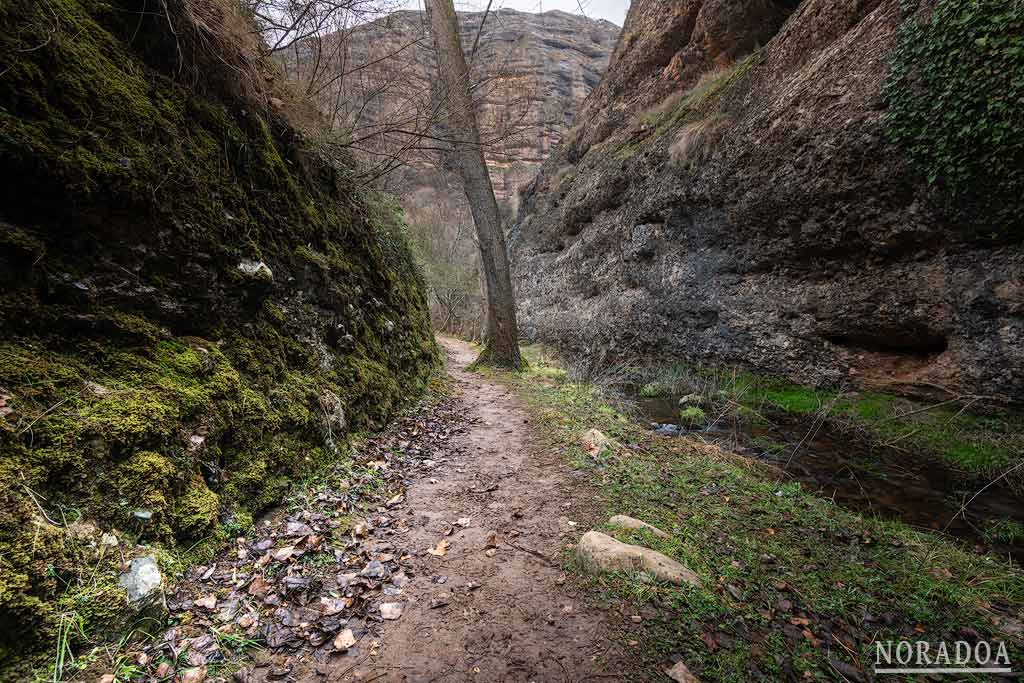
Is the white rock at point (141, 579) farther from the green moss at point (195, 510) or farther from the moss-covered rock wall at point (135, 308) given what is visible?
the green moss at point (195, 510)

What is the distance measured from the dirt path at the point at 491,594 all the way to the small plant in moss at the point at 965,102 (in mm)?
7229

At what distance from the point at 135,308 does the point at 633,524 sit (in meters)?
3.72

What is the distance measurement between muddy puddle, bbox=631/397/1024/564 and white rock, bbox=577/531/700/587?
3.05 m

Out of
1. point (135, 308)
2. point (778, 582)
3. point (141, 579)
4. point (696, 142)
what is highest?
point (696, 142)

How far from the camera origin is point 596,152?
1600cm

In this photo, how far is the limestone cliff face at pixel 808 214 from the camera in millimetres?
5777

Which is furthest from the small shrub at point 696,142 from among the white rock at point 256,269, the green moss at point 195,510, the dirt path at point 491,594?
the green moss at point 195,510

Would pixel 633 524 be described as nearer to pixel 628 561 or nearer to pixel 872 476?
pixel 628 561

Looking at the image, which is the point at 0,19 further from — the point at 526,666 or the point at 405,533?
the point at 526,666

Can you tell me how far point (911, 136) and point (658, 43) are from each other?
1026cm

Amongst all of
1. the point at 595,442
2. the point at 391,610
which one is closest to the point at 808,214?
the point at 595,442

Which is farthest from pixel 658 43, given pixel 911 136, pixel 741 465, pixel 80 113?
pixel 80 113

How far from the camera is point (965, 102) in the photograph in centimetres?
563

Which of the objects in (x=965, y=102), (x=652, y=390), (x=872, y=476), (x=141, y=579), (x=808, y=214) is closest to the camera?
(x=141, y=579)
